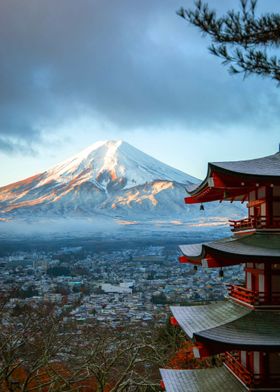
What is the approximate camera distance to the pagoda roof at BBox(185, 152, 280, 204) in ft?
31.4

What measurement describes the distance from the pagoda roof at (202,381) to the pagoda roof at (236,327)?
1278 mm

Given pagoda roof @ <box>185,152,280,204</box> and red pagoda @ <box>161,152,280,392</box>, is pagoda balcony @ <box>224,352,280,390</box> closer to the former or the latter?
red pagoda @ <box>161,152,280,392</box>

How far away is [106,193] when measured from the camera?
103438mm

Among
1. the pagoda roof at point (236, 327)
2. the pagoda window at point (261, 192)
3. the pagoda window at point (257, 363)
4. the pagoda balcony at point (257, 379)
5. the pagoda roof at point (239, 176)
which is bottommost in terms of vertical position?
A: the pagoda balcony at point (257, 379)

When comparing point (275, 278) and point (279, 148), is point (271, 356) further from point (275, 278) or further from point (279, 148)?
point (279, 148)

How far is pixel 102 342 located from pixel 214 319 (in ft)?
28.9

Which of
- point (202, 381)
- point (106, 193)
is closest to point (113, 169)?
point (106, 193)

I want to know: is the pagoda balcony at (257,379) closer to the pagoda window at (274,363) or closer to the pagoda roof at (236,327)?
the pagoda window at (274,363)

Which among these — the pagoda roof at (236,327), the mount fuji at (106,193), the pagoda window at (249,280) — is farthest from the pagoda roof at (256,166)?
the mount fuji at (106,193)

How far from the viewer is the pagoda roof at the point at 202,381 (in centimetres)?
1056

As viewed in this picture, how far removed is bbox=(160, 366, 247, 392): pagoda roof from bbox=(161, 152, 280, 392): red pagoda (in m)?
0.02

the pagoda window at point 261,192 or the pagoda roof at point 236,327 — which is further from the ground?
the pagoda window at point 261,192

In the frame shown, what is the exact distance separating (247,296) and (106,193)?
9378 cm

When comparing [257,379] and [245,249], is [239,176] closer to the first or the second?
[245,249]
